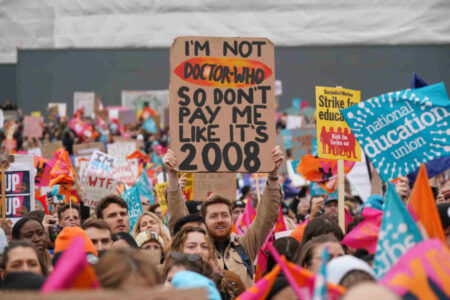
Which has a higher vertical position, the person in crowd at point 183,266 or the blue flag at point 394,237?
the blue flag at point 394,237

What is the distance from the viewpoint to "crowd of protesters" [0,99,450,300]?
12.2ft

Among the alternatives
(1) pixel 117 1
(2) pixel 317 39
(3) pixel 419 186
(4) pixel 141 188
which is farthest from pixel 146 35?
(3) pixel 419 186

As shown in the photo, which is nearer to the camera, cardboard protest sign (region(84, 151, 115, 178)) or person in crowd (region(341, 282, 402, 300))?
person in crowd (region(341, 282, 402, 300))

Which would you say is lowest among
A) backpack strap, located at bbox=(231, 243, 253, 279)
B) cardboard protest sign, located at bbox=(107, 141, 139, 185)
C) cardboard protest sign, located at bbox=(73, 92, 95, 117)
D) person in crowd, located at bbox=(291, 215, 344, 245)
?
backpack strap, located at bbox=(231, 243, 253, 279)

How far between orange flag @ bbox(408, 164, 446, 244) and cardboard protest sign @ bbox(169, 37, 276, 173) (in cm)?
202

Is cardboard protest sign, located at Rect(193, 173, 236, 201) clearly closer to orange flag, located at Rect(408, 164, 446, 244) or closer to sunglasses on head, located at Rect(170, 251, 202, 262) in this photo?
sunglasses on head, located at Rect(170, 251, 202, 262)

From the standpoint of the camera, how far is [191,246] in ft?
17.6

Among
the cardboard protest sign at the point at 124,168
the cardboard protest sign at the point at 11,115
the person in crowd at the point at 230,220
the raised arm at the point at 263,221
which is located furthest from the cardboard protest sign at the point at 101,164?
the cardboard protest sign at the point at 11,115

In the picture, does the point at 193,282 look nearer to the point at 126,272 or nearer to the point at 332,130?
the point at 126,272

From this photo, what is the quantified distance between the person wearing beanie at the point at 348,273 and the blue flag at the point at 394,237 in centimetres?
11

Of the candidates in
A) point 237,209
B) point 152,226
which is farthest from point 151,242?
point 237,209

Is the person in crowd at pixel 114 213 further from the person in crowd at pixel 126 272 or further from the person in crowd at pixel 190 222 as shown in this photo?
the person in crowd at pixel 126 272

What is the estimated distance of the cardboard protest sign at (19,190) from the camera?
8.31 metres

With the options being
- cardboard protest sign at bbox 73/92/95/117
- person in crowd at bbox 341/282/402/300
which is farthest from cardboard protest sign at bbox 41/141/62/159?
cardboard protest sign at bbox 73/92/95/117
